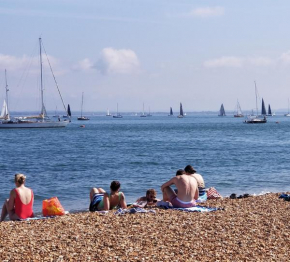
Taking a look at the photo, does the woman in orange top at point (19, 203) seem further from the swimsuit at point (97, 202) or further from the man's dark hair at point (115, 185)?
the man's dark hair at point (115, 185)

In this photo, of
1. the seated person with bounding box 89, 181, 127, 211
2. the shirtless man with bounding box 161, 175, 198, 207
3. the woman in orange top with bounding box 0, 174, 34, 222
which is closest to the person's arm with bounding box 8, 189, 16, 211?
the woman in orange top with bounding box 0, 174, 34, 222

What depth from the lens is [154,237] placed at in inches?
346

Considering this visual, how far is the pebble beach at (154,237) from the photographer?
7828 millimetres

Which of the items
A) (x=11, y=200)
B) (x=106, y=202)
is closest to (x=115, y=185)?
(x=106, y=202)

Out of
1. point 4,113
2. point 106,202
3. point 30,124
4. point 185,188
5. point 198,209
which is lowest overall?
point 198,209

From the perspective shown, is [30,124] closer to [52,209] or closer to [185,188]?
[52,209]

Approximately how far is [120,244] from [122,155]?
3072cm

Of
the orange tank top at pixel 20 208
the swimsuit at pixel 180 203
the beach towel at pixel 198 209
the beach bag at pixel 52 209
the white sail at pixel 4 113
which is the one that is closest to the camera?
the orange tank top at pixel 20 208

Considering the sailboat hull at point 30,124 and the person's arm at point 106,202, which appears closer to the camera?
the person's arm at point 106,202

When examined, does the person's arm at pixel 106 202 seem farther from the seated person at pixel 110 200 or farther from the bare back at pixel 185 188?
the bare back at pixel 185 188

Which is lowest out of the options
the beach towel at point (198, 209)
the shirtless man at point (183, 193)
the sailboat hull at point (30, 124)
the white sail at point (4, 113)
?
the beach towel at point (198, 209)

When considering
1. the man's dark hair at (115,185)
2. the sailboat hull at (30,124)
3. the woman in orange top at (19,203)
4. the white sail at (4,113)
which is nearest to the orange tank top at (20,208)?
the woman in orange top at (19,203)

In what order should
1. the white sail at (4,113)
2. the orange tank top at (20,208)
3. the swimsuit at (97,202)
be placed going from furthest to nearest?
the white sail at (4,113)
the swimsuit at (97,202)
the orange tank top at (20,208)

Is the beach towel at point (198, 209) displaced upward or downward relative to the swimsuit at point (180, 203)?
downward
